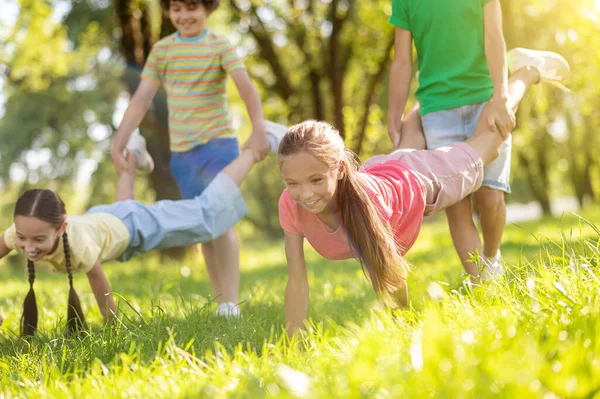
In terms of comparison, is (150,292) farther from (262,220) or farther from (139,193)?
(262,220)

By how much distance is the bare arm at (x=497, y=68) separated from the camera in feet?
12.2

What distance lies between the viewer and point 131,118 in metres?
4.76

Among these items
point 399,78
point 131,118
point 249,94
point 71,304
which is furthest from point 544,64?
point 71,304

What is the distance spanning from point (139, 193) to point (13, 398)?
454 inches

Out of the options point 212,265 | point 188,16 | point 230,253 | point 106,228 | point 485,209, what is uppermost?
point 188,16

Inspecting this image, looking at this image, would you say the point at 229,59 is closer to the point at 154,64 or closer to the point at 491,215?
the point at 154,64

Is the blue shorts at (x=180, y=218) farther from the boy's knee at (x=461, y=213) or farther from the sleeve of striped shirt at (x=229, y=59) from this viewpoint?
the boy's knee at (x=461, y=213)

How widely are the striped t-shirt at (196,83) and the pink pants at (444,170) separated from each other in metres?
1.47

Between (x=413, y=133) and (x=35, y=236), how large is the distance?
234 centimetres

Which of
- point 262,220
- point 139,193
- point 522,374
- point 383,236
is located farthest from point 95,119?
point 262,220

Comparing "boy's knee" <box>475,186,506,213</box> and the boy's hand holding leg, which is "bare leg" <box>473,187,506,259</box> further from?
the boy's hand holding leg

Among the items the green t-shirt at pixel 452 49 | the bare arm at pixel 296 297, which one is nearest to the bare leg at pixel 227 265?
the bare arm at pixel 296 297

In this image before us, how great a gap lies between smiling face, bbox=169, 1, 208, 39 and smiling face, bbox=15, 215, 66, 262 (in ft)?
5.79

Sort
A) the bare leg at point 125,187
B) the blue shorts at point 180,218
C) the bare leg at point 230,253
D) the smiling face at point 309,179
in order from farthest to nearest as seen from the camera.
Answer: the bare leg at point 125,187 < the bare leg at point 230,253 < the blue shorts at point 180,218 < the smiling face at point 309,179
